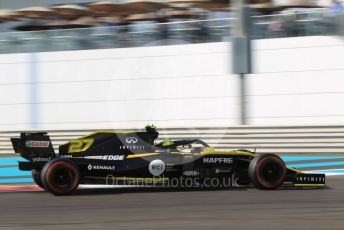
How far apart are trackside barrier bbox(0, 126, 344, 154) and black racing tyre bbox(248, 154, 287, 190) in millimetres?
4236

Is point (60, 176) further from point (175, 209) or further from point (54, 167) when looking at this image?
point (175, 209)

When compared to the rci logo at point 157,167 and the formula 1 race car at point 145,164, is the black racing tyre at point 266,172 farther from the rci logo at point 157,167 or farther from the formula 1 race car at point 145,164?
the rci logo at point 157,167

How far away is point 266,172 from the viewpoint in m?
9.70

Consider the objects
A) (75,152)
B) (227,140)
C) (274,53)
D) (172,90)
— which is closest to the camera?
(75,152)

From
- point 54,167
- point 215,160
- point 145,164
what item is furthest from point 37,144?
point 215,160

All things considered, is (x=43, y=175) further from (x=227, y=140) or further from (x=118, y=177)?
(x=227, y=140)

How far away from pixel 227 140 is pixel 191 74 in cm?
342

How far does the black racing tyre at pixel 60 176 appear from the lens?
29.8ft

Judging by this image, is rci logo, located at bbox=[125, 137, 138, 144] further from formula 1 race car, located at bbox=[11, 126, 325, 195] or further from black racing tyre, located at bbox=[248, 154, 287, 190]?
black racing tyre, located at bbox=[248, 154, 287, 190]

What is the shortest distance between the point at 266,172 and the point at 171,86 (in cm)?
834

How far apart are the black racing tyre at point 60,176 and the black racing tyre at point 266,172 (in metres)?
2.48

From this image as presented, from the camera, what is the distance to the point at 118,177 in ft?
31.2

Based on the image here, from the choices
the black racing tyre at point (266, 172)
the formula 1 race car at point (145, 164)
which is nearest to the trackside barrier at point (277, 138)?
the formula 1 race car at point (145, 164)

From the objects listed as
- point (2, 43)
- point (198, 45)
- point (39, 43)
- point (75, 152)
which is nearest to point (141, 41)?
point (198, 45)
